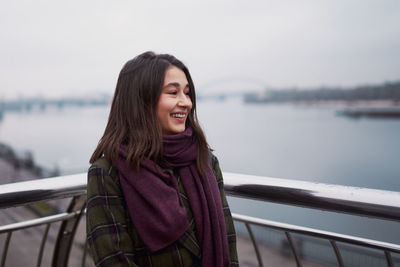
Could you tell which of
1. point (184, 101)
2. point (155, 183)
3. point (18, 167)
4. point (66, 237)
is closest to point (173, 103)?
point (184, 101)

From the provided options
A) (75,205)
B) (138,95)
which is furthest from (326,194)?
(75,205)

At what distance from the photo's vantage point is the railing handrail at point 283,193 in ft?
3.50

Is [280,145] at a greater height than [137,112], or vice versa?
[137,112]

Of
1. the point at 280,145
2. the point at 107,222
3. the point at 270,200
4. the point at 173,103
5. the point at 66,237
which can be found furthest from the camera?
the point at 280,145

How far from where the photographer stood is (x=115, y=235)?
41.6 inches

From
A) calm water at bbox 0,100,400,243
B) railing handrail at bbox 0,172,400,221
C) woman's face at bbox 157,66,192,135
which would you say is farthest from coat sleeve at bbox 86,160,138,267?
calm water at bbox 0,100,400,243

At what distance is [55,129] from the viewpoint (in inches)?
3659

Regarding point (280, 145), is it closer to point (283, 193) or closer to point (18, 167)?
point (18, 167)

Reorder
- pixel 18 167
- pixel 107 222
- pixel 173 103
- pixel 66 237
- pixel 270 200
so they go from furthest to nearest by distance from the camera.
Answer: pixel 18 167 → pixel 66 237 → pixel 270 200 → pixel 173 103 → pixel 107 222

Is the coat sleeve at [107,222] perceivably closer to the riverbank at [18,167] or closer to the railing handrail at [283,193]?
the railing handrail at [283,193]

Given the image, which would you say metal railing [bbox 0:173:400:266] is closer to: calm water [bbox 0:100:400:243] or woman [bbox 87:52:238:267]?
woman [bbox 87:52:238:267]

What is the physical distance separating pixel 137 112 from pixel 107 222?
0.36 meters

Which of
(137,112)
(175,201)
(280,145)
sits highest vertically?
(137,112)

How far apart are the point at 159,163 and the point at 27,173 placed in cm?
6210
